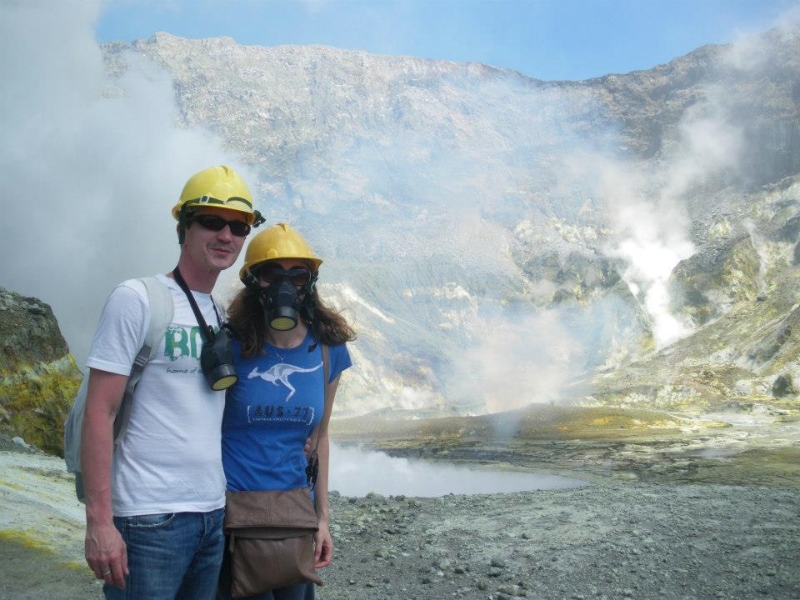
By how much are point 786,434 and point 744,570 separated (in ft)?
121

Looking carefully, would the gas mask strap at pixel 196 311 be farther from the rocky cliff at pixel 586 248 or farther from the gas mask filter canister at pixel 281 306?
the rocky cliff at pixel 586 248

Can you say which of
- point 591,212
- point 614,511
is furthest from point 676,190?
point 614,511

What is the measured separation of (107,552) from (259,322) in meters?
1.18

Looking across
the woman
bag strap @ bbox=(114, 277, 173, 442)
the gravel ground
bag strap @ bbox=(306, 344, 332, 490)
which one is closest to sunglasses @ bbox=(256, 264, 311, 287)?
the woman

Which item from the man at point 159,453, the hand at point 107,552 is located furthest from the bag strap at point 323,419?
the hand at point 107,552

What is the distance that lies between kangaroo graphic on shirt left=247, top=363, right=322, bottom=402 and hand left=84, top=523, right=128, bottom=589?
852mm

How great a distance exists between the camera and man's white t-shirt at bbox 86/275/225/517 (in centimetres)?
A: 272

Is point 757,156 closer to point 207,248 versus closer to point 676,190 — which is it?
point 676,190

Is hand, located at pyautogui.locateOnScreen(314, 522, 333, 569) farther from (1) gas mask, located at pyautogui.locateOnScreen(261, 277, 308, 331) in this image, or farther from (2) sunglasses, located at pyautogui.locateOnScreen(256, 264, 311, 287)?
(2) sunglasses, located at pyautogui.locateOnScreen(256, 264, 311, 287)

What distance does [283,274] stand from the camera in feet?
11.5

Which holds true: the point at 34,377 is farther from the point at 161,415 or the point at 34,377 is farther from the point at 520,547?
the point at 161,415

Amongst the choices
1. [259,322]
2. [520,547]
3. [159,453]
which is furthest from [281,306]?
[520,547]

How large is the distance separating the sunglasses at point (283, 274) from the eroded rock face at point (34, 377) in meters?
14.3

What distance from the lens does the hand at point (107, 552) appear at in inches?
104
